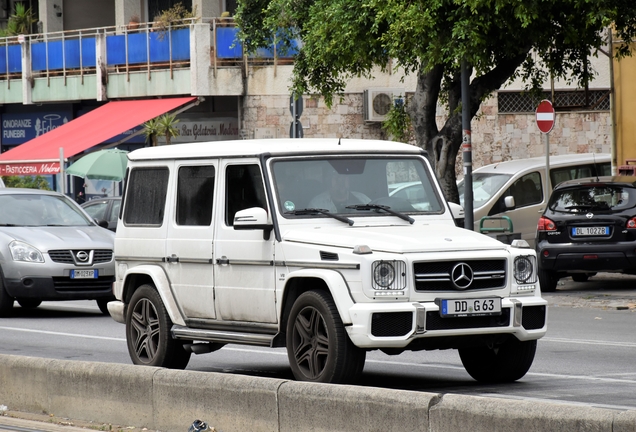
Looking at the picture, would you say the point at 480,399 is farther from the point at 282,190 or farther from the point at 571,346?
the point at 571,346

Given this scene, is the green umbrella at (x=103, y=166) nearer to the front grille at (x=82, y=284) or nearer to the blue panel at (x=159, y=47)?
the blue panel at (x=159, y=47)

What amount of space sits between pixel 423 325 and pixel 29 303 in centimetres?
1046

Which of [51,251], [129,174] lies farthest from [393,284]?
[51,251]

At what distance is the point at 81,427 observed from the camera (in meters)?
8.68

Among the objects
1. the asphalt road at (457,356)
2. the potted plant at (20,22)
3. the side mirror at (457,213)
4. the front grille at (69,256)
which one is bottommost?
the asphalt road at (457,356)

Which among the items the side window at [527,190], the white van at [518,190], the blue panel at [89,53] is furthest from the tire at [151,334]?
the blue panel at [89,53]

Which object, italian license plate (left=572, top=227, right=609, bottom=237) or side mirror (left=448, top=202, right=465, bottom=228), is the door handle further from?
italian license plate (left=572, top=227, right=609, bottom=237)

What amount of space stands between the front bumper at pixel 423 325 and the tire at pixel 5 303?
30.7ft

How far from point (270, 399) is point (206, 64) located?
28730 millimetres

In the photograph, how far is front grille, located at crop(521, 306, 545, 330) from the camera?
926cm

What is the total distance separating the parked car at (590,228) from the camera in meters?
19.1

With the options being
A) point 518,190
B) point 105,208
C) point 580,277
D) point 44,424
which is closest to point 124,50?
point 105,208

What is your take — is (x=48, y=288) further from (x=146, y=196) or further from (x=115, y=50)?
(x=115, y=50)

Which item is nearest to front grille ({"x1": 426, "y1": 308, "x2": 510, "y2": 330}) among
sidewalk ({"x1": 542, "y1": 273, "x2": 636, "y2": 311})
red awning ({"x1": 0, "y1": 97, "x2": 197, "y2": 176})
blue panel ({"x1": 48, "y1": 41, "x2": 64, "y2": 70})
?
sidewalk ({"x1": 542, "y1": 273, "x2": 636, "y2": 311})
